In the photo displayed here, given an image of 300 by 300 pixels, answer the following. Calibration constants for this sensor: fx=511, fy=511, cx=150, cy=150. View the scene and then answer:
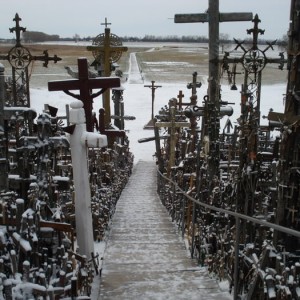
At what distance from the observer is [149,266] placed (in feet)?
17.6

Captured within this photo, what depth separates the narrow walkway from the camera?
180 inches

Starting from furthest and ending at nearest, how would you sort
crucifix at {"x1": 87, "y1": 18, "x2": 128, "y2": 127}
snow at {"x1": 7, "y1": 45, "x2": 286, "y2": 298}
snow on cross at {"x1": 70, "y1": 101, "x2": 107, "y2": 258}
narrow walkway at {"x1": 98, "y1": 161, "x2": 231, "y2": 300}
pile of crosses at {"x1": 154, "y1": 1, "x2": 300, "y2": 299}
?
snow at {"x1": 7, "y1": 45, "x2": 286, "y2": 298} → crucifix at {"x1": 87, "y1": 18, "x2": 128, "y2": 127} → snow on cross at {"x1": 70, "y1": 101, "x2": 107, "y2": 258} → narrow walkway at {"x1": 98, "y1": 161, "x2": 231, "y2": 300} → pile of crosses at {"x1": 154, "y1": 1, "x2": 300, "y2": 299}

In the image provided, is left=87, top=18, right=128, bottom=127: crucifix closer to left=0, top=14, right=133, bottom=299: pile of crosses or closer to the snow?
left=0, top=14, right=133, bottom=299: pile of crosses

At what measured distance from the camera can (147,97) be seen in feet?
134

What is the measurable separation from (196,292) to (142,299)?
20.0 inches

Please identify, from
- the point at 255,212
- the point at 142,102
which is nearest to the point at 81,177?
the point at 255,212

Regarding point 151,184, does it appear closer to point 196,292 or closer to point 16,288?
point 196,292

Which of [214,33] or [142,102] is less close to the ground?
[214,33]

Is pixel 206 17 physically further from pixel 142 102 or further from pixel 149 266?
pixel 142 102

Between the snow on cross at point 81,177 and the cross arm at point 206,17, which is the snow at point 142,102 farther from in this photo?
the snow on cross at point 81,177

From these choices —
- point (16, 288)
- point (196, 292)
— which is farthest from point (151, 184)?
point (16, 288)

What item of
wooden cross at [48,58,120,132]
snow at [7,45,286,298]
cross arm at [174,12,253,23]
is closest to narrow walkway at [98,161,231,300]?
wooden cross at [48,58,120,132]

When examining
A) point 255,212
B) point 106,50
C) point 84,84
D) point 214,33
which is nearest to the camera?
point 255,212

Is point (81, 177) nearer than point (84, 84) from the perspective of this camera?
Yes
